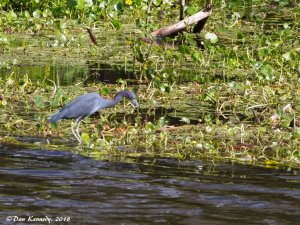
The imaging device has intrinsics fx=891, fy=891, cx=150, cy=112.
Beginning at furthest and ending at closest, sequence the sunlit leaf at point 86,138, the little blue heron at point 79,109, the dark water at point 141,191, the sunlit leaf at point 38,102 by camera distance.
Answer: the sunlit leaf at point 38,102, the little blue heron at point 79,109, the sunlit leaf at point 86,138, the dark water at point 141,191

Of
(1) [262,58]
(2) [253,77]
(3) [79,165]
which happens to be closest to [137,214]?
(3) [79,165]

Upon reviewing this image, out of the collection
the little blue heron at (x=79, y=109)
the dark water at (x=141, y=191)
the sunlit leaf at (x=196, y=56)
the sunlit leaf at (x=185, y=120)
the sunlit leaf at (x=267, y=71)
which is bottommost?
the dark water at (x=141, y=191)

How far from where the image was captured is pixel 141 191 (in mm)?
5848

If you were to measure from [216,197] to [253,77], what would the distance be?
13.5 ft

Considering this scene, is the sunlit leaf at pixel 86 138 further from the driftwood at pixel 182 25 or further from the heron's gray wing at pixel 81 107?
the driftwood at pixel 182 25

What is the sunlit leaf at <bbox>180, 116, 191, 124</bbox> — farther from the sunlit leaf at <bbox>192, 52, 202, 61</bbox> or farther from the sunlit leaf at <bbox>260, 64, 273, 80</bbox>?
the sunlit leaf at <bbox>192, 52, 202, 61</bbox>

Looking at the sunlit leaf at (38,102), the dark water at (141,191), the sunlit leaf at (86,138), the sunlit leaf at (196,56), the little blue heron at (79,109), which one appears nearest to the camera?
the dark water at (141,191)

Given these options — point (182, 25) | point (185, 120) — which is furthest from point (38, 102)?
point (182, 25)

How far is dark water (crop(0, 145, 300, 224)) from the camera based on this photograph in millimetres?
5332

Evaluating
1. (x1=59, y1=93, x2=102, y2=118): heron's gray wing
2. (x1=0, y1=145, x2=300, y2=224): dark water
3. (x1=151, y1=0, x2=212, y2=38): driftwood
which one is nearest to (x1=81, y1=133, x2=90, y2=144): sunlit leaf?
(x1=0, y1=145, x2=300, y2=224): dark water

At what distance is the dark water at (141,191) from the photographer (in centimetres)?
533

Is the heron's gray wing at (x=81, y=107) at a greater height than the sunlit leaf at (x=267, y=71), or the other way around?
the sunlit leaf at (x=267, y=71)

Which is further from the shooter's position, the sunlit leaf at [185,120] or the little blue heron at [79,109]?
the sunlit leaf at [185,120]

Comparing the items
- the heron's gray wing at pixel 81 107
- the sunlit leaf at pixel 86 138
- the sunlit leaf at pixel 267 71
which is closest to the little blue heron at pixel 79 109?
the heron's gray wing at pixel 81 107
